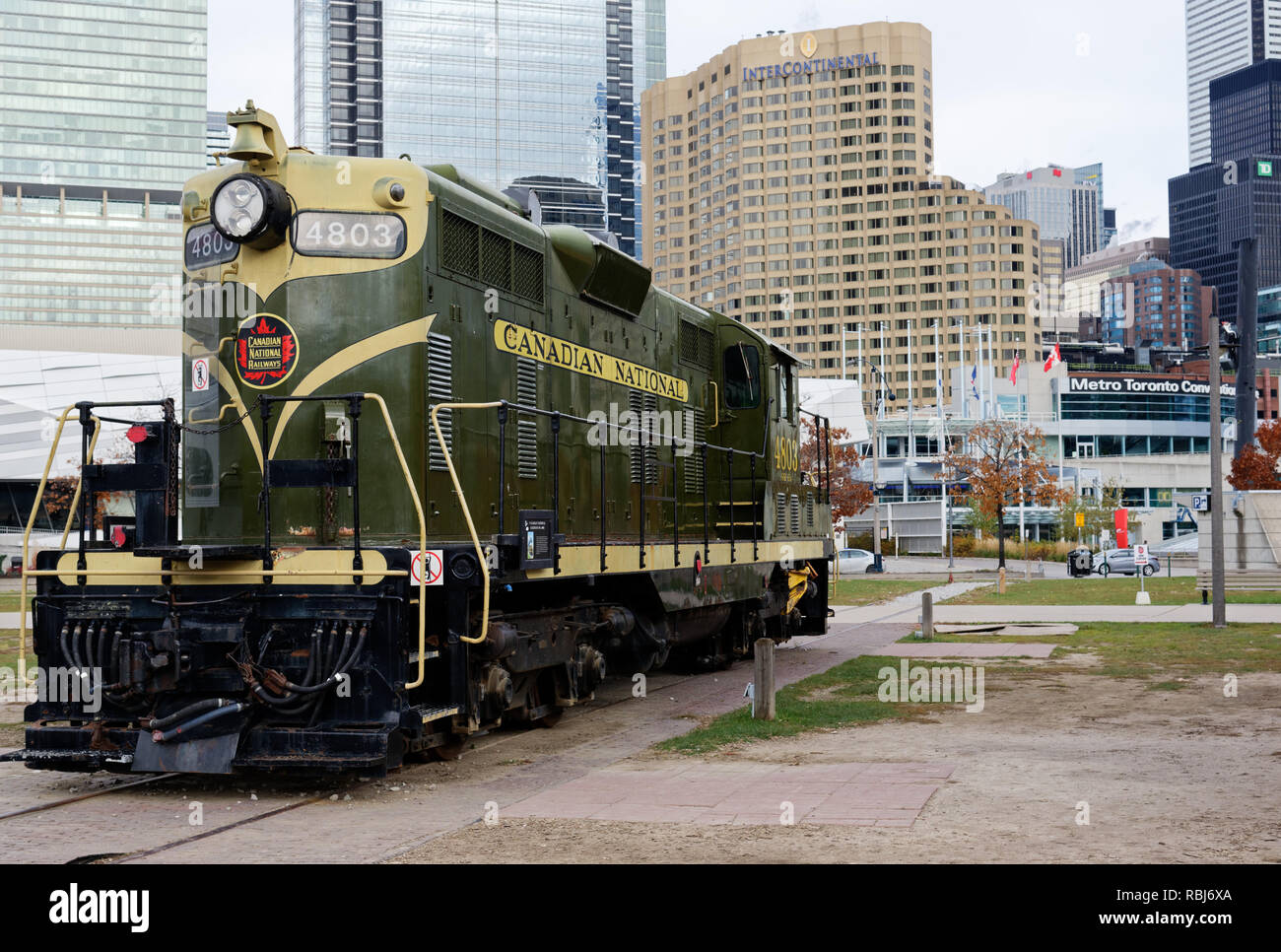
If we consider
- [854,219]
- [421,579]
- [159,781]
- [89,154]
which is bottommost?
[159,781]

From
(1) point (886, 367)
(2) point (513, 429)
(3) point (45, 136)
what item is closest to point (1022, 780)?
(2) point (513, 429)

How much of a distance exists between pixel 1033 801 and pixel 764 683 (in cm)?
389

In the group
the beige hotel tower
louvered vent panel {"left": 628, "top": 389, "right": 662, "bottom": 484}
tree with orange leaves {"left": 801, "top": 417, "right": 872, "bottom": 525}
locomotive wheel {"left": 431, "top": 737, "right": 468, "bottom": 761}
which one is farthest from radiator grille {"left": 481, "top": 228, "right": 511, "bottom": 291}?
the beige hotel tower

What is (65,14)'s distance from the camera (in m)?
156

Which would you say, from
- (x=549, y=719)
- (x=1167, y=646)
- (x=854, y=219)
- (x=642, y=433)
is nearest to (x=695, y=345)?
(x=642, y=433)

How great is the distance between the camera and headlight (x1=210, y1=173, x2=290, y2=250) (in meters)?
8.51

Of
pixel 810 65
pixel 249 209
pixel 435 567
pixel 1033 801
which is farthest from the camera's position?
pixel 810 65

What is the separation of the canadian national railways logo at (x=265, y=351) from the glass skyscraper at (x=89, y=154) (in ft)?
529

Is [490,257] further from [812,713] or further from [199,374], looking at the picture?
[812,713]

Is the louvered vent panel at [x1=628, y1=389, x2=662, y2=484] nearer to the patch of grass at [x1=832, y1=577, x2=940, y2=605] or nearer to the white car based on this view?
the patch of grass at [x1=832, y1=577, x2=940, y2=605]

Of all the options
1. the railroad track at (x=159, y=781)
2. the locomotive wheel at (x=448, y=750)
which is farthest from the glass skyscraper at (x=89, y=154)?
the locomotive wheel at (x=448, y=750)

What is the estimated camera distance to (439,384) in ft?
29.8

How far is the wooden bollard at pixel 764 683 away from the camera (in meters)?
11.0

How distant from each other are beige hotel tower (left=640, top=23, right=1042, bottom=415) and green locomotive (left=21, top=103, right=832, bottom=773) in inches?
5274
